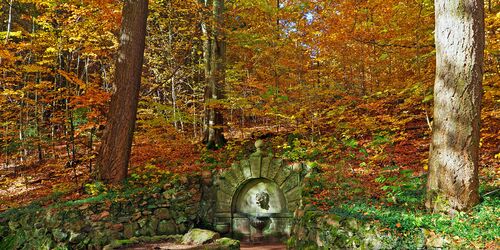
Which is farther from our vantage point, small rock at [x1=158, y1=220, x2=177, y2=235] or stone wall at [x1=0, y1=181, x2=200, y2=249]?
small rock at [x1=158, y1=220, x2=177, y2=235]

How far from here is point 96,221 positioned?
7.76 meters

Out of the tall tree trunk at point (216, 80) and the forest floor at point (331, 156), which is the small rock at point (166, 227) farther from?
the tall tree trunk at point (216, 80)

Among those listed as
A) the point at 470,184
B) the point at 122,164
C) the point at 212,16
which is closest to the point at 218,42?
the point at 212,16

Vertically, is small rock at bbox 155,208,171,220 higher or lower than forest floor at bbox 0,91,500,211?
lower

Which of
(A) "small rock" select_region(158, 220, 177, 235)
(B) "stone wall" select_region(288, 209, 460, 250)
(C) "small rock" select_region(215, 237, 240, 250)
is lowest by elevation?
(A) "small rock" select_region(158, 220, 177, 235)

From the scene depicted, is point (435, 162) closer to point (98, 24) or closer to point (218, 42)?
point (218, 42)

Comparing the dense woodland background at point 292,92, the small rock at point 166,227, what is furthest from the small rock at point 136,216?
the dense woodland background at point 292,92

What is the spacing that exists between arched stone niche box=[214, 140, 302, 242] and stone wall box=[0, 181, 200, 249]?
104 cm

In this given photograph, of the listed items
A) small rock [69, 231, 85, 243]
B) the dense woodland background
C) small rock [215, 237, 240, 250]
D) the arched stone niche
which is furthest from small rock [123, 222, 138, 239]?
small rock [215, 237, 240, 250]

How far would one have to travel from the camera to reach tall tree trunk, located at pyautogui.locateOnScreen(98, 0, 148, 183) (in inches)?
333

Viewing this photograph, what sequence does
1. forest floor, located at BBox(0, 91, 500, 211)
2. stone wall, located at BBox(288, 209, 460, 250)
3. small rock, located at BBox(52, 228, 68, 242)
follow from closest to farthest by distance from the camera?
1. stone wall, located at BBox(288, 209, 460, 250)
2. forest floor, located at BBox(0, 91, 500, 211)
3. small rock, located at BBox(52, 228, 68, 242)

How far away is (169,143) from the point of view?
1253cm

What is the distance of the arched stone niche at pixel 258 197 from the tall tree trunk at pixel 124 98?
265 centimetres

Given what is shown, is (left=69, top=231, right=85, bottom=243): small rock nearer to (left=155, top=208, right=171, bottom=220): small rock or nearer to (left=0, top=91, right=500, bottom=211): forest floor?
(left=0, top=91, right=500, bottom=211): forest floor
